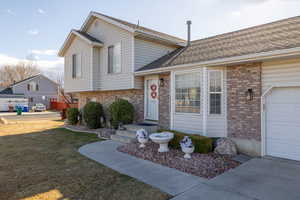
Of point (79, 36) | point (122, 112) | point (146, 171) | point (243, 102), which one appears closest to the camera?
point (146, 171)

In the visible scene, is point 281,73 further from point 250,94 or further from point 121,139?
point 121,139

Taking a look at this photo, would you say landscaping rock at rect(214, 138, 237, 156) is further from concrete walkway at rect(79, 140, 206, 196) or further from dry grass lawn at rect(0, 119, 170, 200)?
dry grass lawn at rect(0, 119, 170, 200)

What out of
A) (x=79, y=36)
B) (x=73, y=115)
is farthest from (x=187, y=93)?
(x=73, y=115)

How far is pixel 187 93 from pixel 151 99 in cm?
257

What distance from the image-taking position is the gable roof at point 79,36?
1080 cm

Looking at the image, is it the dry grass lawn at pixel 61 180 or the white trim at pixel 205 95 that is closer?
the dry grass lawn at pixel 61 180

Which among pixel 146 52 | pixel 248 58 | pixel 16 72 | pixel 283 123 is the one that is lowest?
pixel 283 123

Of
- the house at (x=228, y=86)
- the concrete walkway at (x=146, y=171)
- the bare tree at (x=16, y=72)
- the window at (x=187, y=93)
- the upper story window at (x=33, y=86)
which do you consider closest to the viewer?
the concrete walkway at (x=146, y=171)

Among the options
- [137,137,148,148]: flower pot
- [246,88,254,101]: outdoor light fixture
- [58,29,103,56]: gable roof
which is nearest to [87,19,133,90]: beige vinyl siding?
[58,29,103,56]: gable roof

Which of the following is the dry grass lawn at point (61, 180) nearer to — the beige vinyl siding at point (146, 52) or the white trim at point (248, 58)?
the white trim at point (248, 58)

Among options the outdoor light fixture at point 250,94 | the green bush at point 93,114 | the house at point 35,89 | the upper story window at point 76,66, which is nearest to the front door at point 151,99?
the green bush at point 93,114

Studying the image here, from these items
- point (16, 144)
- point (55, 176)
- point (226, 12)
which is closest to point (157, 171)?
point (55, 176)

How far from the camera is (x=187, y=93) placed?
7383 millimetres

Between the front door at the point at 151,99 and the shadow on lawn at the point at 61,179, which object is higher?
the front door at the point at 151,99
